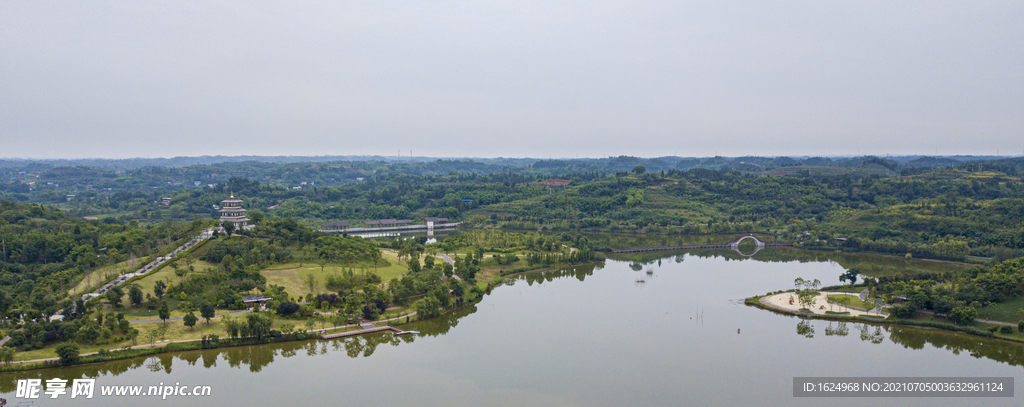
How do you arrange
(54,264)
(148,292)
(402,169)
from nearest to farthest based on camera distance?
(148,292) → (54,264) → (402,169)

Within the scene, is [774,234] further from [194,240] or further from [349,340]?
[194,240]

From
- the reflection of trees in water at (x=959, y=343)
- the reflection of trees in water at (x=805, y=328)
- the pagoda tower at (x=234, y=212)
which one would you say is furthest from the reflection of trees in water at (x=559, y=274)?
the pagoda tower at (x=234, y=212)

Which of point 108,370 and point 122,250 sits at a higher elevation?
point 122,250

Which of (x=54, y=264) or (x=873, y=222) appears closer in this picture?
(x=54, y=264)

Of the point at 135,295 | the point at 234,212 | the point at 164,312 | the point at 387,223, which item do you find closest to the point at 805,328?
the point at 164,312

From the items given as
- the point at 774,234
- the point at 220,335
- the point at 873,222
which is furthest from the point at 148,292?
the point at 873,222

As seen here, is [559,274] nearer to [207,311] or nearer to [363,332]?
[363,332]

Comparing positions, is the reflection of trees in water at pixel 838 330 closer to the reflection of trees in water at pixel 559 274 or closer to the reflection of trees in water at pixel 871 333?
the reflection of trees in water at pixel 871 333
